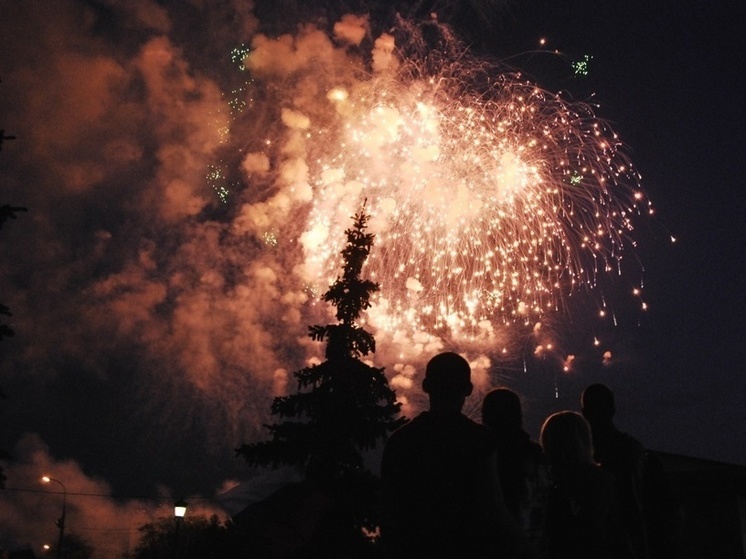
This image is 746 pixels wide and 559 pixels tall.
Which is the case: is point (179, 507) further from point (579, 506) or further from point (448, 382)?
point (448, 382)

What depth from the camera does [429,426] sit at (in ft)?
11.8

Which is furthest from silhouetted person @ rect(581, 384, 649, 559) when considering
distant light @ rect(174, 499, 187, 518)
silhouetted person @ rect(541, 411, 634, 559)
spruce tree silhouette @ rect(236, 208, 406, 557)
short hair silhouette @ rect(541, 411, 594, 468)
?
distant light @ rect(174, 499, 187, 518)

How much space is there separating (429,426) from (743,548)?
39.7 ft

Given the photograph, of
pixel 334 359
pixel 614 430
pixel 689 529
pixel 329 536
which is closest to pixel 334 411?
pixel 334 359

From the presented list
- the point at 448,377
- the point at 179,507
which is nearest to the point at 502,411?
the point at 448,377

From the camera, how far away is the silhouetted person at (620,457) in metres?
4.54

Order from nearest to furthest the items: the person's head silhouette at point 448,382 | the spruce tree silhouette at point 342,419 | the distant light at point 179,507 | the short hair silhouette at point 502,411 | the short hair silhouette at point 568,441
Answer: the person's head silhouette at point 448,382, the short hair silhouette at point 568,441, the short hair silhouette at point 502,411, the spruce tree silhouette at point 342,419, the distant light at point 179,507

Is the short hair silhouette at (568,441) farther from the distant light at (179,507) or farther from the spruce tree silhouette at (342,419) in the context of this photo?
the distant light at (179,507)

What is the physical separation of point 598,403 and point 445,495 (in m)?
2.19

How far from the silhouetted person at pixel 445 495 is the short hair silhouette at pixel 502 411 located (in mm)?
942

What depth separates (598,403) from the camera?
512 cm

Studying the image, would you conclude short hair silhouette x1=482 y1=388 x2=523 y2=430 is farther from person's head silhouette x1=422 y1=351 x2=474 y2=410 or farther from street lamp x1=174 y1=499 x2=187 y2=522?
street lamp x1=174 y1=499 x2=187 y2=522

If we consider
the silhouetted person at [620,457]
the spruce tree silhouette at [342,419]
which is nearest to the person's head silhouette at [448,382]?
the silhouetted person at [620,457]

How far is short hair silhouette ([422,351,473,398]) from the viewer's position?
3.68 meters
